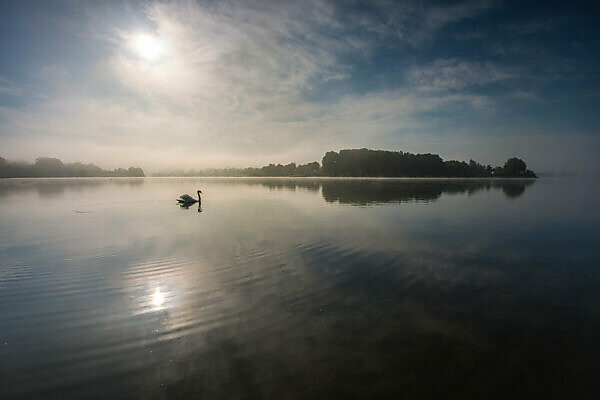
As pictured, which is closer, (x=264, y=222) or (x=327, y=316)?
(x=327, y=316)

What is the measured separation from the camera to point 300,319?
7246mm

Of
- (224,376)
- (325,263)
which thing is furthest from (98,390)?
(325,263)

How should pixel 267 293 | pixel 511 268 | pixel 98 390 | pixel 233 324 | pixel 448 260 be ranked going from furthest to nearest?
pixel 448 260 < pixel 511 268 < pixel 267 293 < pixel 233 324 < pixel 98 390

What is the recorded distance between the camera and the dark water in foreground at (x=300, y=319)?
16.8ft

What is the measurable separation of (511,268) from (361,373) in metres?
10.3

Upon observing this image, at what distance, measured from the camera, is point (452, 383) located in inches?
199

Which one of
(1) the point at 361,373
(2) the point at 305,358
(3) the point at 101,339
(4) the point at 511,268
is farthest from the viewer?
(4) the point at 511,268

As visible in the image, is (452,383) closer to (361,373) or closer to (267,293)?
(361,373)

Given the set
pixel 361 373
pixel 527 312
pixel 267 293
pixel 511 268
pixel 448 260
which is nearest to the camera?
pixel 361 373

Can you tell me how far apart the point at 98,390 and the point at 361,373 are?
5197 millimetres

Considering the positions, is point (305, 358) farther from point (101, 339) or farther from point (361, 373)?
→ point (101, 339)

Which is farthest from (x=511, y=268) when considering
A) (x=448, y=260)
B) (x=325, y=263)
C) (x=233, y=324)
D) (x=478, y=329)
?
(x=233, y=324)

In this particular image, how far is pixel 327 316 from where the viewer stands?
7434 mm

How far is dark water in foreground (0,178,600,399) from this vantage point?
5109 millimetres
